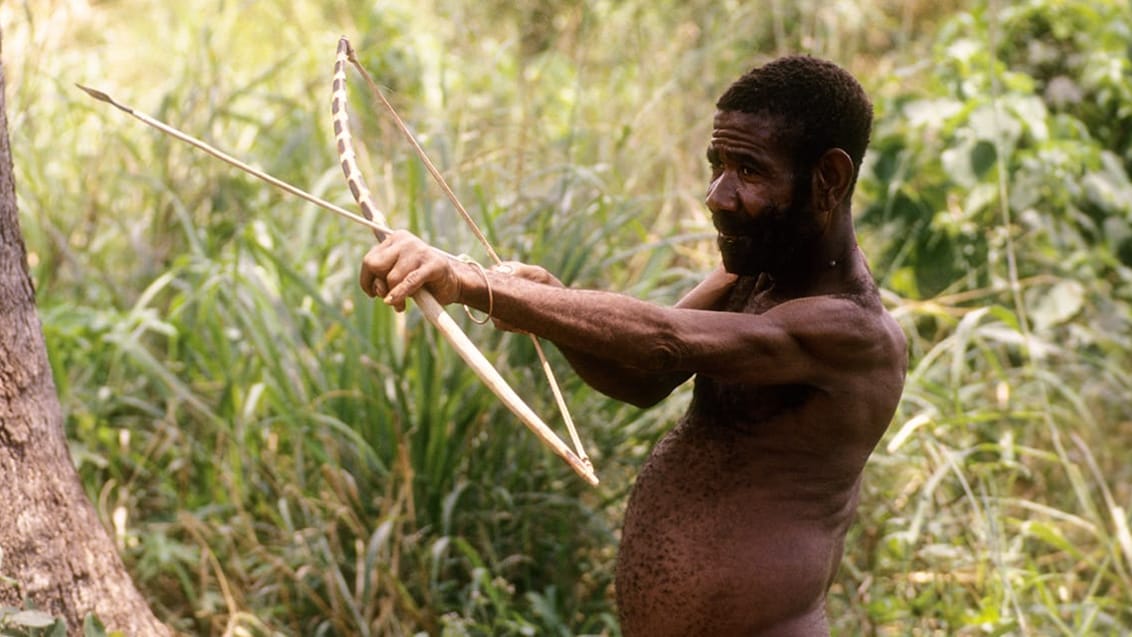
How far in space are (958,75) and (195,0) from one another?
462cm

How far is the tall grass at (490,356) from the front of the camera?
3.77m

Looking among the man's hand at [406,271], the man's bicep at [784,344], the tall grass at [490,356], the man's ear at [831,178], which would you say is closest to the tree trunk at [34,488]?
the tall grass at [490,356]

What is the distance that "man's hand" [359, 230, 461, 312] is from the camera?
1894 mm

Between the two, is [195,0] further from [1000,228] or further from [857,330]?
[857,330]

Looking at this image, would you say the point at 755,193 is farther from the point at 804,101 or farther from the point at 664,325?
the point at 664,325

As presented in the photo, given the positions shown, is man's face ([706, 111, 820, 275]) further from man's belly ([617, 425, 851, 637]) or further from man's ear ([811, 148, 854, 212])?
man's belly ([617, 425, 851, 637])

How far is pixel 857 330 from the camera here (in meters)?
→ 2.29

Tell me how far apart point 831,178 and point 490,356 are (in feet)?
5.68

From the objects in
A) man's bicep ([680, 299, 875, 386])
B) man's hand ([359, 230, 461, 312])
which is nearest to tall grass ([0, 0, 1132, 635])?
man's bicep ([680, 299, 875, 386])

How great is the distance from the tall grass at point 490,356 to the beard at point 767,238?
143 centimetres

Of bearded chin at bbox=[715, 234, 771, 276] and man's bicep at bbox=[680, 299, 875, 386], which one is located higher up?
bearded chin at bbox=[715, 234, 771, 276]

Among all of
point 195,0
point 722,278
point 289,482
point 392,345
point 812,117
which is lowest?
point 289,482

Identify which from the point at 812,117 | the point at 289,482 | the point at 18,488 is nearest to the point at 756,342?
the point at 812,117

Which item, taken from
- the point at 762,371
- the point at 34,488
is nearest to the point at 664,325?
the point at 762,371
